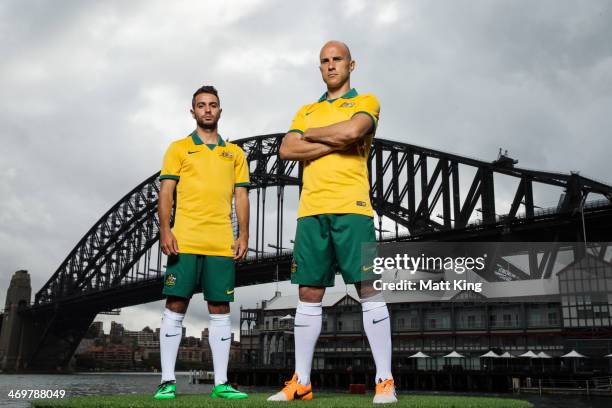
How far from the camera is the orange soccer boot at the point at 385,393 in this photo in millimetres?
5645

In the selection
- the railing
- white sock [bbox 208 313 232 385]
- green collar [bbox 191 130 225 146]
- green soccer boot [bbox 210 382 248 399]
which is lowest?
the railing

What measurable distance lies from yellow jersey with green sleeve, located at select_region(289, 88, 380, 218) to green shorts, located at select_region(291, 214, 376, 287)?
87mm

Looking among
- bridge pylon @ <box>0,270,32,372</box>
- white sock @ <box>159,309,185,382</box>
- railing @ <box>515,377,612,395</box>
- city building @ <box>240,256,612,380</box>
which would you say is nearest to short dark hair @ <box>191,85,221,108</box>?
white sock @ <box>159,309,185,382</box>

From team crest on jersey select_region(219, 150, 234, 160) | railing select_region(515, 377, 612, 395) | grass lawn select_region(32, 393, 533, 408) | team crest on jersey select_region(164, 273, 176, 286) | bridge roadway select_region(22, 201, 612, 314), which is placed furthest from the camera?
bridge roadway select_region(22, 201, 612, 314)

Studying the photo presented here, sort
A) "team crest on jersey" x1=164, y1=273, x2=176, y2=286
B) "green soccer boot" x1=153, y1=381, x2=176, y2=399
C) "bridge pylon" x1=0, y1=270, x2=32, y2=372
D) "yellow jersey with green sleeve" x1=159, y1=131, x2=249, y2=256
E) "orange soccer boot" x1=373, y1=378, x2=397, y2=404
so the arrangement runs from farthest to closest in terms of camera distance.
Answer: "bridge pylon" x1=0, y1=270, x2=32, y2=372
"yellow jersey with green sleeve" x1=159, y1=131, x2=249, y2=256
"team crest on jersey" x1=164, y1=273, x2=176, y2=286
"green soccer boot" x1=153, y1=381, x2=176, y2=399
"orange soccer boot" x1=373, y1=378, x2=397, y2=404

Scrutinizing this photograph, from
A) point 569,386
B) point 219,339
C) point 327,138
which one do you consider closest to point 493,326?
point 569,386

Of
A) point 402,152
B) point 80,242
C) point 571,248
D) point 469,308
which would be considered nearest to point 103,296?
point 80,242

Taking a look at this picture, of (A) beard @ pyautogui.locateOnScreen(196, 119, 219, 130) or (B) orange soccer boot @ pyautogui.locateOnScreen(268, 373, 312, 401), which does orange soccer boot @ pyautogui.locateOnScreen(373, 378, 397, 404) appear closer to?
(B) orange soccer boot @ pyautogui.locateOnScreen(268, 373, 312, 401)

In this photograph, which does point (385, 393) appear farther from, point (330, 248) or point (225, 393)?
point (225, 393)

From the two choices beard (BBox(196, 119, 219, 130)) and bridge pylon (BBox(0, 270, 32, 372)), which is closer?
beard (BBox(196, 119, 219, 130))

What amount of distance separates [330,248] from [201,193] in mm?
1603

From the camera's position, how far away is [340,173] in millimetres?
6258

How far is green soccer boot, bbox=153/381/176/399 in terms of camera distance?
6167 millimetres

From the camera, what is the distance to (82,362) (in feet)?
473
